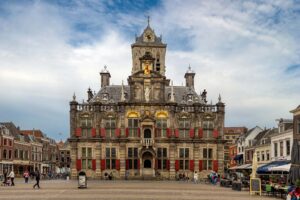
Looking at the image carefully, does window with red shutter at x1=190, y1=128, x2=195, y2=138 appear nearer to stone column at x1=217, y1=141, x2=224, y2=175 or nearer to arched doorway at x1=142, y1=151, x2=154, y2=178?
stone column at x1=217, y1=141, x2=224, y2=175

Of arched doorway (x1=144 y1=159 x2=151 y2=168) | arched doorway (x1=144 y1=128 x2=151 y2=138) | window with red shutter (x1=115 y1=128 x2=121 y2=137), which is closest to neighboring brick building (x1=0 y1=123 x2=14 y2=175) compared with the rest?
window with red shutter (x1=115 y1=128 x2=121 y2=137)

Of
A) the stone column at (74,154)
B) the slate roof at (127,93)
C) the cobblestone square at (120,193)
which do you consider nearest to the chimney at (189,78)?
the slate roof at (127,93)

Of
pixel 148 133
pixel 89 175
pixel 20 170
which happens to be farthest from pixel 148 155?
pixel 20 170

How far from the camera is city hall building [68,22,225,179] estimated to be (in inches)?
2785

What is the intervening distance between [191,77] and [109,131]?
59.7 ft

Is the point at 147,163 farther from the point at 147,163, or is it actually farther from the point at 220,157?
the point at 220,157

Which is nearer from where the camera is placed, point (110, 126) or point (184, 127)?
point (110, 126)

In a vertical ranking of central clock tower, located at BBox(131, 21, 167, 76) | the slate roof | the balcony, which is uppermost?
central clock tower, located at BBox(131, 21, 167, 76)

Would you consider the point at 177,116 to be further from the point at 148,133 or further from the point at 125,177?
the point at 125,177

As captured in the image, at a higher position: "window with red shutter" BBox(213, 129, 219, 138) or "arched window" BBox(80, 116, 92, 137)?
"arched window" BBox(80, 116, 92, 137)

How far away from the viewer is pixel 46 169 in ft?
366

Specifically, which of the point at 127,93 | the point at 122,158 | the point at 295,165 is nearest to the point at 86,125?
the point at 122,158

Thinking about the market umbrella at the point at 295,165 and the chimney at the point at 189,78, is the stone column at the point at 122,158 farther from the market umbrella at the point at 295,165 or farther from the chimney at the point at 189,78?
the market umbrella at the point at 295,165

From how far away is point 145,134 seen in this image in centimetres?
7125
